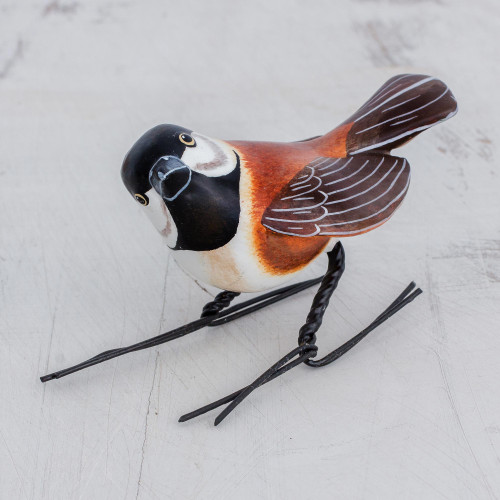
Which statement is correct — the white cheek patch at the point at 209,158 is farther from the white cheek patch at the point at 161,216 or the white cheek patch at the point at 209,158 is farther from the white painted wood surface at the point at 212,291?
the white painted wood surface at the point at 212,291

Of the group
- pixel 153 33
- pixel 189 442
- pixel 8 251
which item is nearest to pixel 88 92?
pixel 153 33

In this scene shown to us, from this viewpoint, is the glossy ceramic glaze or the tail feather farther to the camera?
the tail feather

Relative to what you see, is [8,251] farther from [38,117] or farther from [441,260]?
[441,260]

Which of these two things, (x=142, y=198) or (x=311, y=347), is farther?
(x=311, y=347)

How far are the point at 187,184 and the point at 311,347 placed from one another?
1.11ft

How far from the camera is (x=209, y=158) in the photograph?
102 cm

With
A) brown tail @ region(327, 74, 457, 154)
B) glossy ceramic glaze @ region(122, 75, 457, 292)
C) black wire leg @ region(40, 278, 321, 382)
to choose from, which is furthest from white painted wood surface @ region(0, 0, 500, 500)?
brown tail @ region(327, 74, 457, 154)

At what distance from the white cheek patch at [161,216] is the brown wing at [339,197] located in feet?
0.42

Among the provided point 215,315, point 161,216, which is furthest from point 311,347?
point 161,216

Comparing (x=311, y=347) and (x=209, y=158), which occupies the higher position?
(x=209, y=158)

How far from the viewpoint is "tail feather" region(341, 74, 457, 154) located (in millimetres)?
1105

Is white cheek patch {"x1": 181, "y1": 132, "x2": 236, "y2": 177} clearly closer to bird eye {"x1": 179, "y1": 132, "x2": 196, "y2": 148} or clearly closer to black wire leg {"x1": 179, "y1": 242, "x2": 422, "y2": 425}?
bird eye {"x1": 179, "y1": 132, "x2": 196, "y2": 148}

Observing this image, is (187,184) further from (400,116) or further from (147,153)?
(400,116)

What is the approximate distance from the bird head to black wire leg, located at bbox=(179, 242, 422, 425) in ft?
0.73
